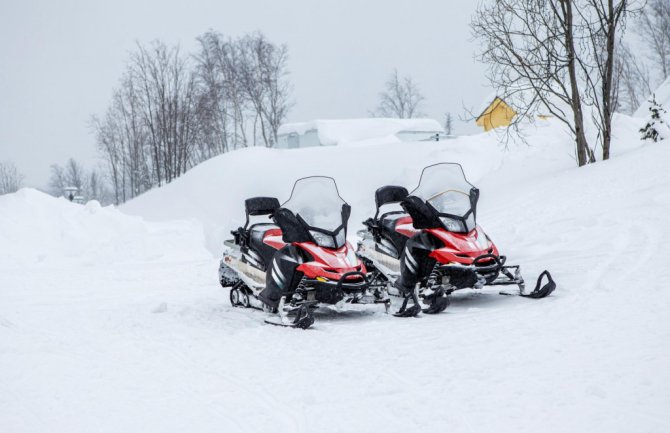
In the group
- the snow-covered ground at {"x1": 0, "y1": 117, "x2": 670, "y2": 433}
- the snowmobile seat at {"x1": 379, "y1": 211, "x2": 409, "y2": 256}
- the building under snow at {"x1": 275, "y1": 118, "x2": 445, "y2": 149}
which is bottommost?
the snow-covered ground at {"x1": 0, "y1": 117, "x2": 670, "y2": 433}

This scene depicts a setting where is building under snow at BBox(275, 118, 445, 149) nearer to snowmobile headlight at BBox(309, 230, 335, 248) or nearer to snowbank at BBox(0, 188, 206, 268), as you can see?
snowbank at BBox(0, 188, 206, 268)

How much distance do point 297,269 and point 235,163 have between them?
1791 cm

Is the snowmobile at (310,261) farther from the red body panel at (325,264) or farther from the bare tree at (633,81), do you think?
the bare tree at (633,81)

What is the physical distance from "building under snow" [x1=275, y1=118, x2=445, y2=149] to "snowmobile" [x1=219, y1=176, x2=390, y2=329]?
24.5m

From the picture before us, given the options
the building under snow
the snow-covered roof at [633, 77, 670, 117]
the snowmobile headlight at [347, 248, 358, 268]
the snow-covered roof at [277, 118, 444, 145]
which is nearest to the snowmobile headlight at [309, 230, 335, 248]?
the snowmobile headlight at [347, 248, 358, 268]

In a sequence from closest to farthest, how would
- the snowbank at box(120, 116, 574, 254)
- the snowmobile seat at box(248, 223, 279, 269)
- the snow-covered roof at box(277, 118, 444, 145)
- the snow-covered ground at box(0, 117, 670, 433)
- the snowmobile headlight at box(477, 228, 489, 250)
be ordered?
1. the snow-covered ground at box(0, 117, 670, 433)
2. the snowmobile headlight at box(477, 228, 489, 250)
3. the snowmobile seat at box(248, 223, 279, 269)
4. the snowbank at box(120, 116, 574, 254)
5. the snow-covered roof at box(277, 118, 444, 145)

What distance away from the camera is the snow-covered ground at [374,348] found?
3734 millimetres

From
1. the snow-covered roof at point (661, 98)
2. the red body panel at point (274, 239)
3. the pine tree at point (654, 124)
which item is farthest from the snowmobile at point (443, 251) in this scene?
the snow-covered roof at point (661, 98)

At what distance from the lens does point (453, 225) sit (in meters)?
7.19

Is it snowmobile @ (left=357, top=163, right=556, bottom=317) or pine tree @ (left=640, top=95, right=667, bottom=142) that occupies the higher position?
pine tree @ (left=640, top=95, right=667, bottom=142)

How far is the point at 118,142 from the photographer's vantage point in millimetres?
52812

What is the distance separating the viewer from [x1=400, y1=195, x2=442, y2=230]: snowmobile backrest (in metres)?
7.27

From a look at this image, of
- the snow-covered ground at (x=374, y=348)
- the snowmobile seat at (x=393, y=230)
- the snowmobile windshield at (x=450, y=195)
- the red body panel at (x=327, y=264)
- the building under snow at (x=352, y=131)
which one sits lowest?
the snow-covered ground at (x=374, y=348)

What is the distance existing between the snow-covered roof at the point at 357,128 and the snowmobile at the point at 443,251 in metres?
24.3
